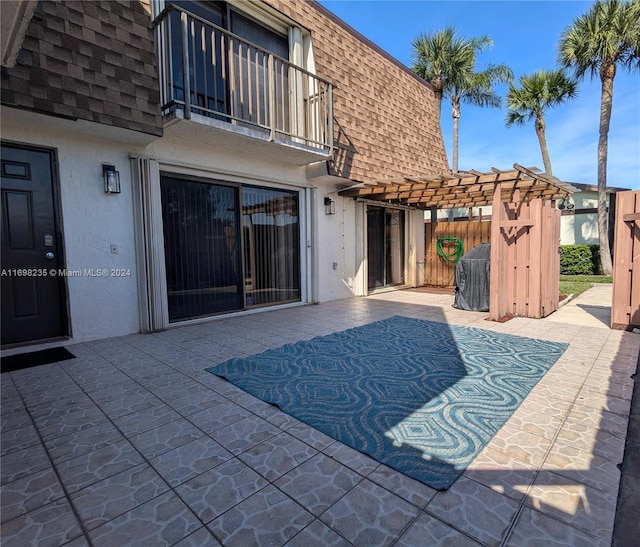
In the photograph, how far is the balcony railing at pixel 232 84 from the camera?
15.4ft

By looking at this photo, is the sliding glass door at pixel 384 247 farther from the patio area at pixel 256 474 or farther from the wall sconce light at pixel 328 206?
the patio area at pixel 256 474

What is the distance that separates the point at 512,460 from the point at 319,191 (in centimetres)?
623

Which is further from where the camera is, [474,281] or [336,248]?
[336,248]

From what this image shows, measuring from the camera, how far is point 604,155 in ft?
35.9

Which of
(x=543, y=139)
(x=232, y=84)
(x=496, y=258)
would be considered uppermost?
(x=543, y=139)

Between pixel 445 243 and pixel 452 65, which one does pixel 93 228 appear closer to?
pixel 445 243

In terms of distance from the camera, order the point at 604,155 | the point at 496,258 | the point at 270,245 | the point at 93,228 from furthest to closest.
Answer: the point at 604,155
the point at 270,245
the point at 496,258
the point at 93,228

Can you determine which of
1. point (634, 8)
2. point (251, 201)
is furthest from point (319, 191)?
point (634, 8)

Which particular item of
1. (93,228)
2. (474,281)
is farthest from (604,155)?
(93,228)

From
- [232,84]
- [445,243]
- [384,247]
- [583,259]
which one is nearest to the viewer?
[232,84]

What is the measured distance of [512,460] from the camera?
192 cm

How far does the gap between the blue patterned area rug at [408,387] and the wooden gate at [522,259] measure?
1.35 meters

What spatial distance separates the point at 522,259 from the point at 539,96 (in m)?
11.3

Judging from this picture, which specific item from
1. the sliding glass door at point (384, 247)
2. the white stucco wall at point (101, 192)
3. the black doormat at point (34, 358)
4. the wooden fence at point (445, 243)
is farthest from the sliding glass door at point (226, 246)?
the wooden fence at point (445, 243)
